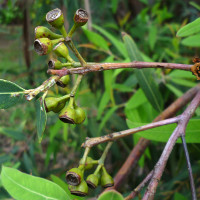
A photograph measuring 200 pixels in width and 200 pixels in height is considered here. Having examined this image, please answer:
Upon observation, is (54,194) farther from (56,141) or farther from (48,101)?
(56,141)

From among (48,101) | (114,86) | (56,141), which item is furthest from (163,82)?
(48,101)

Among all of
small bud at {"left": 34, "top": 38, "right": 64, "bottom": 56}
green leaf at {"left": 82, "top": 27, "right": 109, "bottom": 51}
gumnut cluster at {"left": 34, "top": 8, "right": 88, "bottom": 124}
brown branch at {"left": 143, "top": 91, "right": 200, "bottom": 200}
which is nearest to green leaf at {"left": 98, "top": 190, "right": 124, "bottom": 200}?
brown branch at {"left": 143, "top": 91, "right": 200, "bottom": 200}

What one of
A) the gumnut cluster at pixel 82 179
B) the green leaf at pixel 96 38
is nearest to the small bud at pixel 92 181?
the gumnut cluster at pixel 82 179

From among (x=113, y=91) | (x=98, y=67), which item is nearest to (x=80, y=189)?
(x=98, y=67)

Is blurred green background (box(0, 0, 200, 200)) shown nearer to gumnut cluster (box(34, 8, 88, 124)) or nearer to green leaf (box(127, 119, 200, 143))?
green leaf (box(127, 119, 200, 143))

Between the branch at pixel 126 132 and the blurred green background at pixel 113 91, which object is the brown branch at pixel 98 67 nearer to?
the branch at pixel 126 132

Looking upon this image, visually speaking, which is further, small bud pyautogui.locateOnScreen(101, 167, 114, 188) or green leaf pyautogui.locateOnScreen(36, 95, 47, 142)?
small bud pyautogui.locateOnScreen(101, 167, 114, 188)
